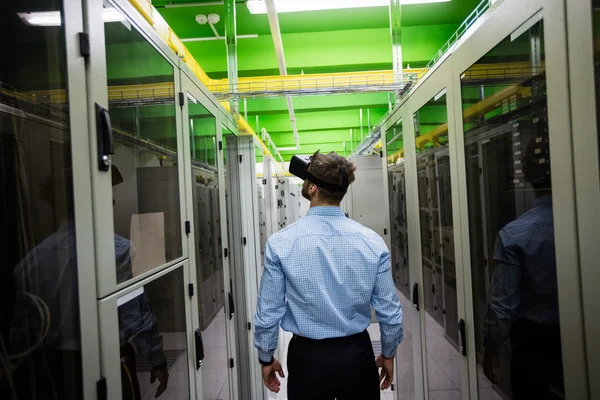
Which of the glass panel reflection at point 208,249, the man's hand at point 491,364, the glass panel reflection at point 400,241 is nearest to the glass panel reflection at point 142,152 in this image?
the glass panel reflection at point 208,249

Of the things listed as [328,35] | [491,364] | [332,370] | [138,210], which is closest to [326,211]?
[332,370]

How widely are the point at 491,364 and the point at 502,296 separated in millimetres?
327

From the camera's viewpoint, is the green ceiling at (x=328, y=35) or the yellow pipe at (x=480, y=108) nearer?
the yellow pipe at (x=480, y=108)

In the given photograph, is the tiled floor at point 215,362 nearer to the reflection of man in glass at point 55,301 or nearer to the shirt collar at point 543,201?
the reflection of man in glass at point 55,301

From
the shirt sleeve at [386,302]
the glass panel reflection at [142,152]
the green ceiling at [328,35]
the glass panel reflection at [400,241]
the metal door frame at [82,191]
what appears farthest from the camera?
the green ceiling at [328,35]

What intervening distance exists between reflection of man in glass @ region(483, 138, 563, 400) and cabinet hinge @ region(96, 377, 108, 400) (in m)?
1.27

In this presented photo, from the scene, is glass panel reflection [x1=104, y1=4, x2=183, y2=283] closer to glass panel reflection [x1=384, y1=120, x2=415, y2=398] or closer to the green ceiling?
glass panel reflection [x1=384, y1=120, x2=415, y2=398]

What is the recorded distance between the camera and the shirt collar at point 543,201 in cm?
100

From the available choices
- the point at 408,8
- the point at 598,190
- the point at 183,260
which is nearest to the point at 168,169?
the point at 183,260

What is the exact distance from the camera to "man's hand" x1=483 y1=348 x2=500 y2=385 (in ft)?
4.60

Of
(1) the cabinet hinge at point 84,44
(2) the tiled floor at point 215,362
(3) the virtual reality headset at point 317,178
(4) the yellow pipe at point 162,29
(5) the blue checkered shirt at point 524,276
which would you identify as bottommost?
(2) the tiled floor at point 215,362

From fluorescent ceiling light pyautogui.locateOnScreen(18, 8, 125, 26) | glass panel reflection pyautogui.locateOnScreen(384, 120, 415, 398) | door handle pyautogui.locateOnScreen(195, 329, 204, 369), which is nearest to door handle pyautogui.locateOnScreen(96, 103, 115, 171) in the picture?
fluorescent ceiling light pyautogui.locateOnScreen(18, 8, 125, 26)

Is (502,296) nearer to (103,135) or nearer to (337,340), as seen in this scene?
(337,340)

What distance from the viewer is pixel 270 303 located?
161 cm
